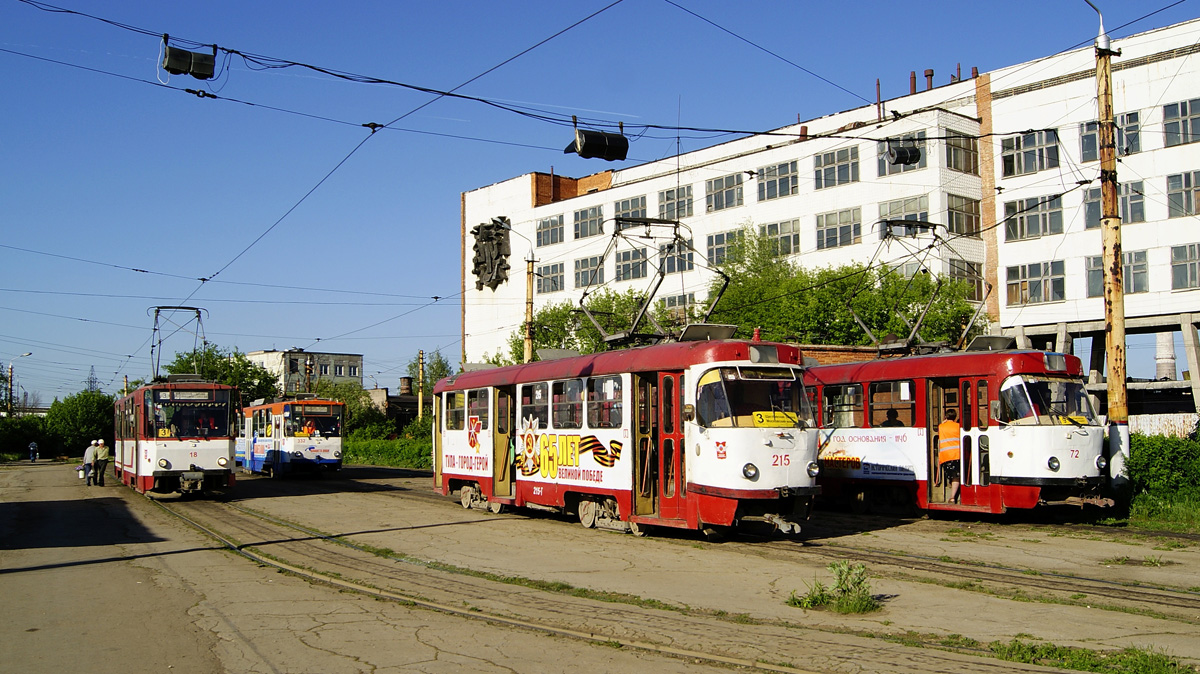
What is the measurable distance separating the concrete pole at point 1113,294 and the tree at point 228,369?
181 feet

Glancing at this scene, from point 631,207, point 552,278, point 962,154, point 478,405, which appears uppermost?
point 631,207

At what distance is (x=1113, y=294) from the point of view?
698 inches

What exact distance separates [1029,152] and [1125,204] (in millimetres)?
4451

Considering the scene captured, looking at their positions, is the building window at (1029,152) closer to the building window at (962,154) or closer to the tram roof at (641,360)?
the building window at (962,154)

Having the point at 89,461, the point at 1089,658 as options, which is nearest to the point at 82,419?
the point at 89,461

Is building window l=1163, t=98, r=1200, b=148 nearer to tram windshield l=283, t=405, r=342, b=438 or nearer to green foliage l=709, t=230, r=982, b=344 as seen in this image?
green foliage l=709, t=230, r=982, b=344

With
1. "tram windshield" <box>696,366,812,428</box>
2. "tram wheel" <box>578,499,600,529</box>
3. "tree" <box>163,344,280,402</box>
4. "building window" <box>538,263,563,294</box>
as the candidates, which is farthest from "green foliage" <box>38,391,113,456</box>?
"tram windshield" <box>696,366,812,428</box>

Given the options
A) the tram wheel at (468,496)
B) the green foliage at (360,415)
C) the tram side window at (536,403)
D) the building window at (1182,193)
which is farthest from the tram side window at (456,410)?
the building window at (1182,193)

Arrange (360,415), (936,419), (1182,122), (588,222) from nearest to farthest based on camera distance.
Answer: (936,419) → (1182,122) → (588,222) → (360,415)

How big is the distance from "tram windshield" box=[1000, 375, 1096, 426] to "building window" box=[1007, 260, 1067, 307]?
83.6ft

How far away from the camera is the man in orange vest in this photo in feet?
57.4

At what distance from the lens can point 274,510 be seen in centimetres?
2284

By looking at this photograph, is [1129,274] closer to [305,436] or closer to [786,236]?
[786,236]

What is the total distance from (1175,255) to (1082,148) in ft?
18.3
